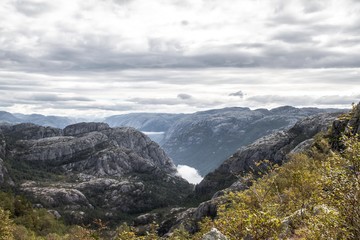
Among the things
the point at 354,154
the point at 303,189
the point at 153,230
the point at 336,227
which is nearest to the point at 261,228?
the point at 336,227

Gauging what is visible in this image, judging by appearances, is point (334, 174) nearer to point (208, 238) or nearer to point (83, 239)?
point (208, 238)

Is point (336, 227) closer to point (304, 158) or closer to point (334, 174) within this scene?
point (334, 174)

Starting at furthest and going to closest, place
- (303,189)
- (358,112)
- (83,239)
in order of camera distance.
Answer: (358,112) → (83,239) → (303,189)

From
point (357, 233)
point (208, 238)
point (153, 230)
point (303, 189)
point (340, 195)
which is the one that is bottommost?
point (153, 230)

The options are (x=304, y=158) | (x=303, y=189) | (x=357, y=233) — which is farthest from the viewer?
(x=304, y=158)

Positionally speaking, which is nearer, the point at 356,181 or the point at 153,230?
the point at 356,181

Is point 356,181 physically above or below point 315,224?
above

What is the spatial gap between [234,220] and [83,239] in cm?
3649

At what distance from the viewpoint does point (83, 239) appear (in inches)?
2148

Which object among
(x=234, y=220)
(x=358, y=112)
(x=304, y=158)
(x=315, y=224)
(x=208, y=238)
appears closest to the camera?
(x=315, y=224)

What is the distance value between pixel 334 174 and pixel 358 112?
14517 cm

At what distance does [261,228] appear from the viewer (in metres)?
24.0

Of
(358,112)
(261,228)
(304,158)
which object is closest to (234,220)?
(261,228)

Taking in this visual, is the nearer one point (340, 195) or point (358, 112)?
point (340, 195)
